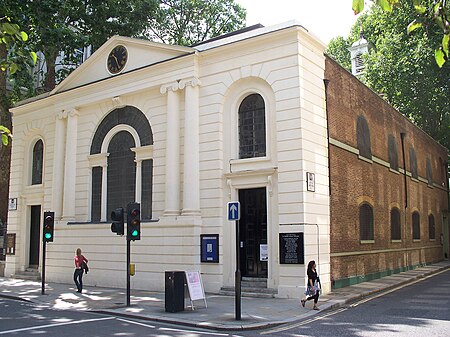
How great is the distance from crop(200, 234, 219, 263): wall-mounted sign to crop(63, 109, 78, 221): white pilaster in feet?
23.2

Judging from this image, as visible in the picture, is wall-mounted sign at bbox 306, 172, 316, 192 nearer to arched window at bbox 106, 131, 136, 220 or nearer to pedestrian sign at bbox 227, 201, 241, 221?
pedestrian sign at bbox 227, 201, 241, 221

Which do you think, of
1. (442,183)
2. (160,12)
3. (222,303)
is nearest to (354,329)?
(222,303)

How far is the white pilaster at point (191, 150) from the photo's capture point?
17719 mm

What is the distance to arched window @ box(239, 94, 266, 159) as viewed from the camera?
684 inches

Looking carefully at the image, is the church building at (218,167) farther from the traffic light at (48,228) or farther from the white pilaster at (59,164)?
the traffic light at (48,228)

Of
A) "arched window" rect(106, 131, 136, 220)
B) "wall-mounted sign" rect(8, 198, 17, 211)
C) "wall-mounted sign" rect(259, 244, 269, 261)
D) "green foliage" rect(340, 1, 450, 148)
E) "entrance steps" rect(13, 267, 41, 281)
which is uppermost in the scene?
"green foliage" rect(340, 1, 450, 148)

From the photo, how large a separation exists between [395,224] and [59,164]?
16.5 meters

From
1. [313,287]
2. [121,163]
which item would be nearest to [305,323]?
[313,287]

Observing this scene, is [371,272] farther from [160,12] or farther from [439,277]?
[160,12]

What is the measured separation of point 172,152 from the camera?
18.5 m

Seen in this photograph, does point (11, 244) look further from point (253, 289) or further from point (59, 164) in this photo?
point (253, 289)

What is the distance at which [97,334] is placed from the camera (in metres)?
10.1

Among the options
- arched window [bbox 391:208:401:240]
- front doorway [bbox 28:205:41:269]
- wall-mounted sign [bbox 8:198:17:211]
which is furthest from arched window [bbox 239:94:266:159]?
wall-mounted sign [bbox 8:198:17:211]

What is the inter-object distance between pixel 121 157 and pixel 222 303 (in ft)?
28.9
